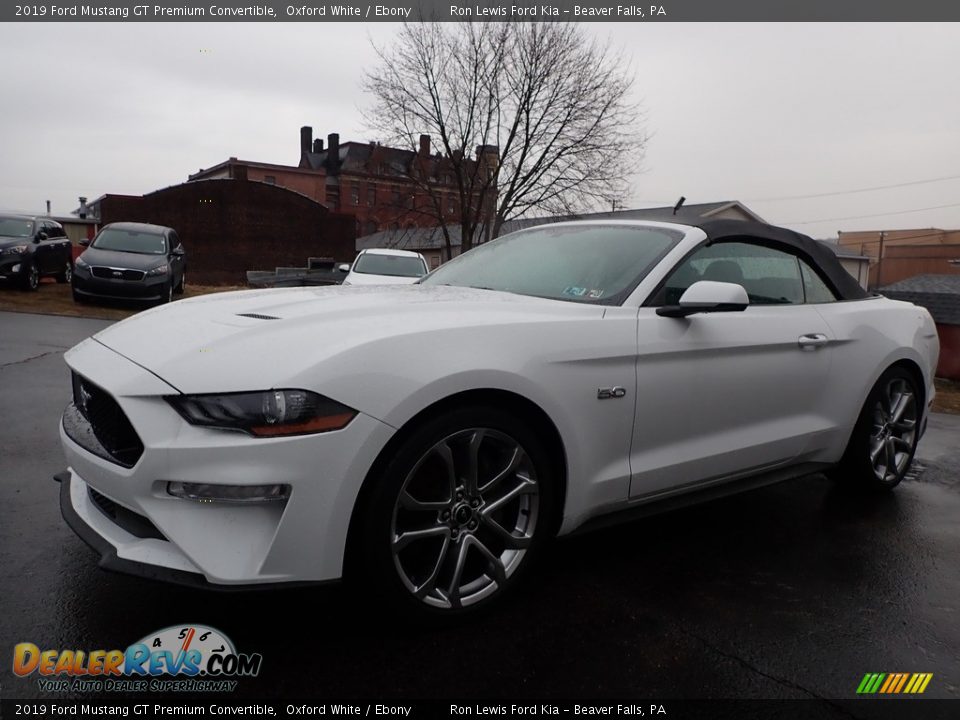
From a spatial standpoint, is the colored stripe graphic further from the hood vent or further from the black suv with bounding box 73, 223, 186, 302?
the black suv with bounding box 73, 223, 186, 302

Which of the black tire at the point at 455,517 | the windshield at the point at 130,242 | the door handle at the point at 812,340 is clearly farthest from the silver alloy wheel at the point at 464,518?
the windshield at the point at 130,242

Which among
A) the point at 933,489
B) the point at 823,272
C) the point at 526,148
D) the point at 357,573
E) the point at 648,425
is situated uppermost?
the point at 526,148

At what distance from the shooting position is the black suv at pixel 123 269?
12.5m

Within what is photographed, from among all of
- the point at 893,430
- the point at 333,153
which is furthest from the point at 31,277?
the point at 333,153

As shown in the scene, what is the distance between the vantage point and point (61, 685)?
2023mm

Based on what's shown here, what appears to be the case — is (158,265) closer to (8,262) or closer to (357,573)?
(8,262)

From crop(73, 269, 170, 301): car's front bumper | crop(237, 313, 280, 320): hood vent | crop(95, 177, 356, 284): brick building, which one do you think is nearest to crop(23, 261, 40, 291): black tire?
crop(73, 269, 170, 301): car's front bumper

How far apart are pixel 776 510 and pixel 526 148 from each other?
1144 inches

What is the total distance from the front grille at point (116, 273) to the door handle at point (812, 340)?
12175 mm

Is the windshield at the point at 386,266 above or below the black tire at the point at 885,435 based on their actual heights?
above

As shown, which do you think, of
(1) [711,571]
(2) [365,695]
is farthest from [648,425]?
(2) [365,695]

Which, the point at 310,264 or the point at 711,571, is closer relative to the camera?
the point at 711,571

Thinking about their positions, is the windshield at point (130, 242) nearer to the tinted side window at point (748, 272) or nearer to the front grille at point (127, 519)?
the front grille at point (127, 519)

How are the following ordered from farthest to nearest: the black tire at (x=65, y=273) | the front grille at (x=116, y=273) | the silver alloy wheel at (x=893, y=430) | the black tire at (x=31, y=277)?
the black tire at (x=65, y=273), the black tire at (x=31, y=277), the front grille at (x=116, y=273), the silver alloy wheel at (x=893, y=430)
